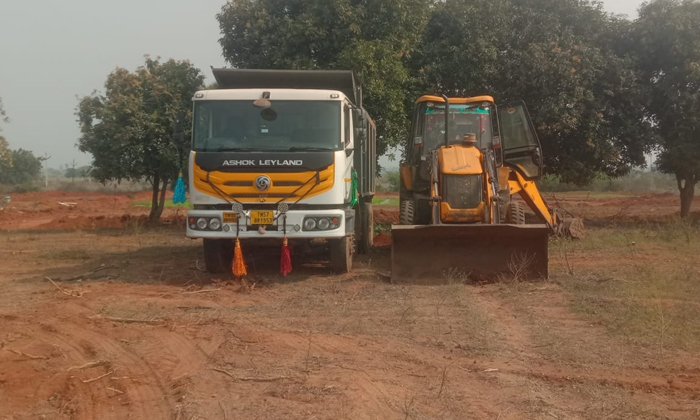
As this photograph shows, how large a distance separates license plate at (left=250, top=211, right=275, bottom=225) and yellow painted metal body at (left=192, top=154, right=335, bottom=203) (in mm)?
176

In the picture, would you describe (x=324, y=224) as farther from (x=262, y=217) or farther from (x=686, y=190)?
(x=686, y=190)

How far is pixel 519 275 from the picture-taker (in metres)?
10.1

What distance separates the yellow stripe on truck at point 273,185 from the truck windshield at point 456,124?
3089 millimetres

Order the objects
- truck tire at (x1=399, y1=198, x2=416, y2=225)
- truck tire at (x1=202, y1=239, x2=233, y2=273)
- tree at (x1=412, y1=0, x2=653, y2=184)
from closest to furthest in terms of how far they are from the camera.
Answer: truck tire at (x1=202, y1=239, x2=233, y2=273), truck tire at (x1=399, y1=198, x2=416, y2=225), tree at (x1=412, y1=0, x2=653, y2=184)

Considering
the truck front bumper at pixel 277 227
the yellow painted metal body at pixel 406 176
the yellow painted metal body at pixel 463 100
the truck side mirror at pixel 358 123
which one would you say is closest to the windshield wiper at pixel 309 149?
the truck front bumper at pixel 277 227

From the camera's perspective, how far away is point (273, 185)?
395 inches

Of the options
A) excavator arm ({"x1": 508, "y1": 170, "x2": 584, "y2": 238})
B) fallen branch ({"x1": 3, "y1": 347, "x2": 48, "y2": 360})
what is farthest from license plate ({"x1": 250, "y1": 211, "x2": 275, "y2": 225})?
excavator arm ({"x1": 508, "y1": 170, "x2": 584, "y2": 238})

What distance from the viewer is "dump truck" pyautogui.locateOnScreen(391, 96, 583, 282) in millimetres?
10094

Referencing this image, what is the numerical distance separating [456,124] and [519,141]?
1774 millimetres

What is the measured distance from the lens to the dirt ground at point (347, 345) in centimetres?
518

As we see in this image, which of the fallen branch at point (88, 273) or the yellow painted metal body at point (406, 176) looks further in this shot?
the yellow painted metal body at point (406, 176)

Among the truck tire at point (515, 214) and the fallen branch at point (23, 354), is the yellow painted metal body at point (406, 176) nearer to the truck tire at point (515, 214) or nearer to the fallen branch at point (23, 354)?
the truck tire at point (515, 214)

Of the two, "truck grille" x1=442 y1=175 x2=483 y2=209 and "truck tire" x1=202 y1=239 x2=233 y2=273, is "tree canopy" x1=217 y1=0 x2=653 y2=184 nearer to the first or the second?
"truck grille" x1=442 y1=175 x2=483 y2=209

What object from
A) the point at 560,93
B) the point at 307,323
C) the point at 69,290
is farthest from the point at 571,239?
the point at 69,290
